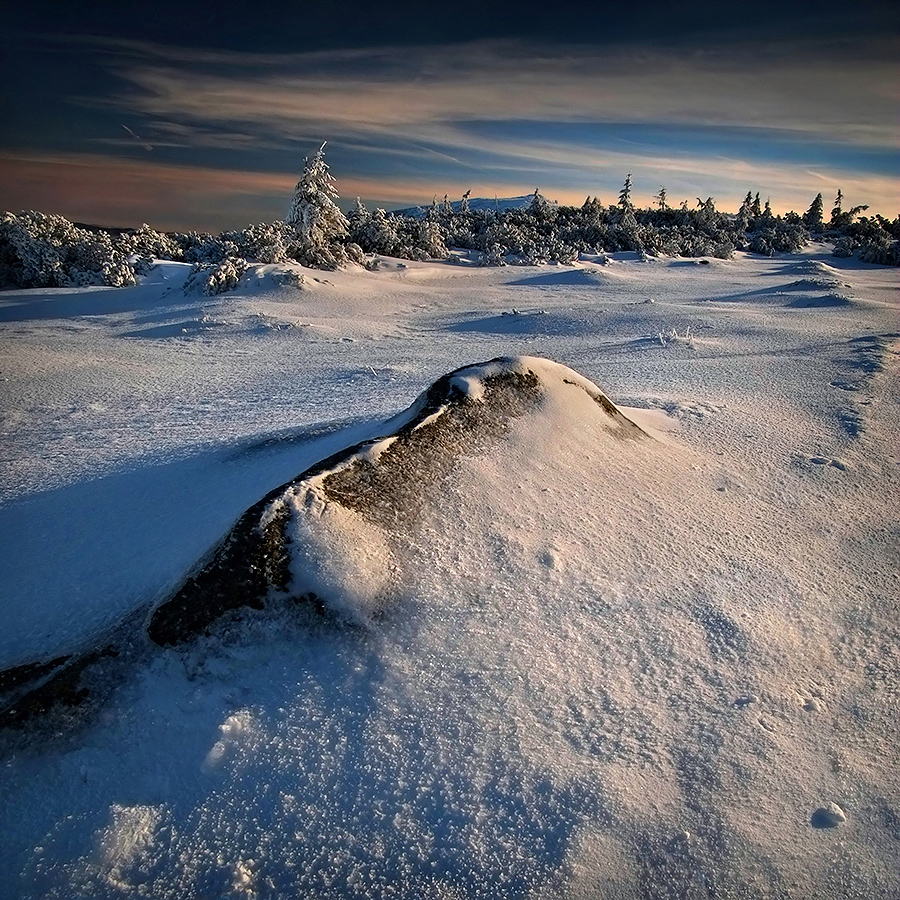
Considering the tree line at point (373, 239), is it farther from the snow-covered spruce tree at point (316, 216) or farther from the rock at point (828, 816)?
the rock at point (828, 816)

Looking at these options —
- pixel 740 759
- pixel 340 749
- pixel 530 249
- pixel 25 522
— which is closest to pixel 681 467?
pixel 740 759

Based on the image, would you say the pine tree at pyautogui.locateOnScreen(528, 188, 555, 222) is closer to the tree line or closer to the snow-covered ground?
the tree line

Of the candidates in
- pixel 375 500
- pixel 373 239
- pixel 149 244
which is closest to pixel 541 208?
pixel 373 239

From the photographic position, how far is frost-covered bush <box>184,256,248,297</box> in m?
16.1

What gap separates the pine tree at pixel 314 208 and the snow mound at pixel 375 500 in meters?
18.9

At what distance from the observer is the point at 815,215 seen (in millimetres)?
48188

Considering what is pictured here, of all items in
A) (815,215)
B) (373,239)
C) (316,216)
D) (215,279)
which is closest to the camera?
(215,279)

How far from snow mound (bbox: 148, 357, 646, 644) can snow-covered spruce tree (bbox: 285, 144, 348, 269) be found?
18267 mm

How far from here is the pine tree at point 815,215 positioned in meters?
47.6

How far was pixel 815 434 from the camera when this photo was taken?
224 inches

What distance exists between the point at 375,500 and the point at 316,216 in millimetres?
21325

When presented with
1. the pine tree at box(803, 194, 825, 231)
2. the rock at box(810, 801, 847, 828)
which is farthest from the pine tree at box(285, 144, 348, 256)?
the pine tree at box(803, 194, 825, 231)

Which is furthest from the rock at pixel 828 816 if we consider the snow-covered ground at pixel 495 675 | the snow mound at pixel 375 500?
the snow mound at pixel 375 500

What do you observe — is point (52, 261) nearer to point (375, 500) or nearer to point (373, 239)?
point (373, 239)
